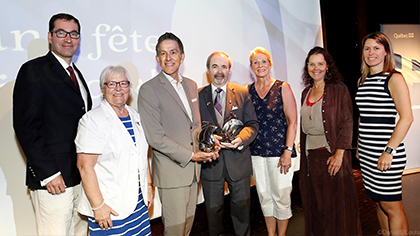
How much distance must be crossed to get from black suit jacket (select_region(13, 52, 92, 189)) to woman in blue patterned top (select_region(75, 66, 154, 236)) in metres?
0.27

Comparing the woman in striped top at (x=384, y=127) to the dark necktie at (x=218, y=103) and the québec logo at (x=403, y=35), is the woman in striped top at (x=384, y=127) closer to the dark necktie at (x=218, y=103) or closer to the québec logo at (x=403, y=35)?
the dark necktie at (x=218, y=103)

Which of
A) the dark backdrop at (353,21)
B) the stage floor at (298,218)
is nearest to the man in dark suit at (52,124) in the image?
the stage floor at (298,218)

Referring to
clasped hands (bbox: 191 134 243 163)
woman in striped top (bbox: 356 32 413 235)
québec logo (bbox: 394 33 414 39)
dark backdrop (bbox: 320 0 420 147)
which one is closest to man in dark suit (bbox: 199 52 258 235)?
clasped hands (bbox: 191 134 243 163)

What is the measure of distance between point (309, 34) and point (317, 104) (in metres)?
3.02

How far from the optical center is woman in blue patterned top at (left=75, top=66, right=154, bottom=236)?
6.10 feet

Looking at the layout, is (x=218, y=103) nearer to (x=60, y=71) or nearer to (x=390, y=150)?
(x=60, y=71)

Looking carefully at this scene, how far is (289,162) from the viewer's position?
2.72 metres

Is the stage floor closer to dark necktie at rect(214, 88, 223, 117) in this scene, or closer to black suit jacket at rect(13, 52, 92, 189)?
dark necktie at rect(214, 88, 223, 117)

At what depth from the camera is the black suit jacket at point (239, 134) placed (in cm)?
260

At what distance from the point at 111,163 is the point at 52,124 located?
1.82 feet

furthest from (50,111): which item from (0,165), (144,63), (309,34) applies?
(309,34)

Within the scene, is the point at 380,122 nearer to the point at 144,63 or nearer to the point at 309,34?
the point at 144,63

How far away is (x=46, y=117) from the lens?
6.72 ft

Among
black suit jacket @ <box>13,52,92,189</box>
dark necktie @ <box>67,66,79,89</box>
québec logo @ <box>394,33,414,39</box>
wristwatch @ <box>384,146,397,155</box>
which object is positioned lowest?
wristwatch @ <box>384,146,397,155</box>
